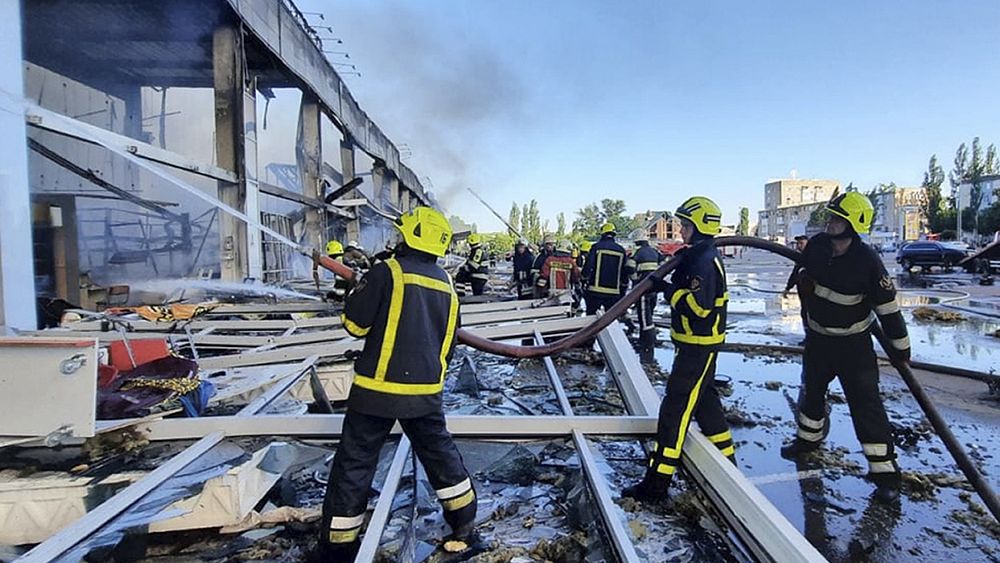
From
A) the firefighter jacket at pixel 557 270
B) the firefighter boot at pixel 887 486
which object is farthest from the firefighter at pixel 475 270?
the firefighter boot at pixel 887 486

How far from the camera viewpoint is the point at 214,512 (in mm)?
2252

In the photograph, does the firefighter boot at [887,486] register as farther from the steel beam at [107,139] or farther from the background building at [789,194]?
the background building at [789,194]

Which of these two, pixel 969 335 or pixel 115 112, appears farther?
pixel 115 112

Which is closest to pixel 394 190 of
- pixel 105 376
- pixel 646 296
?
pixel 646 296

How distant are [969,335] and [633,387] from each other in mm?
7705

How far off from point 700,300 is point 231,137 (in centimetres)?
917

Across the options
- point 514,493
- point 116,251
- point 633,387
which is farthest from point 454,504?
point 116,251

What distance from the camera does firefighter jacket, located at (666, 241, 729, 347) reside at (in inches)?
112

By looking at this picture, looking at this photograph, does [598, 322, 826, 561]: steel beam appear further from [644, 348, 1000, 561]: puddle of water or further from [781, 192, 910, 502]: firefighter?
[781, 192, 910, 502]: firefighter

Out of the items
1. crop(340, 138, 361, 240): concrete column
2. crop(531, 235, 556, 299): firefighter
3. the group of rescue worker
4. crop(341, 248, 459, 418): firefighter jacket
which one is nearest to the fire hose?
the group of rescue worker

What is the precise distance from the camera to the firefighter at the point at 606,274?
754 centimetres

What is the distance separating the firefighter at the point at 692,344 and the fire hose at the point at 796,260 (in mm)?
121

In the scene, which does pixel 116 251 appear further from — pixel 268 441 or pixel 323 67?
pixel 268 441

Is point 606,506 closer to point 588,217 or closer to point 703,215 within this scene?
point 703,215
